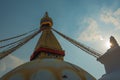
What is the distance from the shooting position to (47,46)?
18156 mm

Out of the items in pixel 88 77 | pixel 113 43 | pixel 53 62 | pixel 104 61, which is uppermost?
pixel 113 43

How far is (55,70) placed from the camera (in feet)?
43.6

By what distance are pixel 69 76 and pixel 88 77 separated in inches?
76.5

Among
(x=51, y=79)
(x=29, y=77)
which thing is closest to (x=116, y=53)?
(x=51, y=79)

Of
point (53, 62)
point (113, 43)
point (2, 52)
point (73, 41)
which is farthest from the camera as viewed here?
point (73, 41)

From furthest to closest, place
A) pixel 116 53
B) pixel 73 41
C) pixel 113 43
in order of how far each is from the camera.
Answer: pixel 73 41
pixel 113 43
pixel 116 53

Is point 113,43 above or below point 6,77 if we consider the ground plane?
above

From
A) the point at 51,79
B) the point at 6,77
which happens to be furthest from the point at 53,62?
the point at 6,77

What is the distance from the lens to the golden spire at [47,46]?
17797mm

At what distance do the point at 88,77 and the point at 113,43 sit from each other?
26.5 feet

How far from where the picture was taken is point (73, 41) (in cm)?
1800

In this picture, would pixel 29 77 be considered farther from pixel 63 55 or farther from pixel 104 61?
pixel 104 61

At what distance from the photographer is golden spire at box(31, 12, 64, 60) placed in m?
17.8

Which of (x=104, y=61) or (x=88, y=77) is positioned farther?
(x=88, y=77)
